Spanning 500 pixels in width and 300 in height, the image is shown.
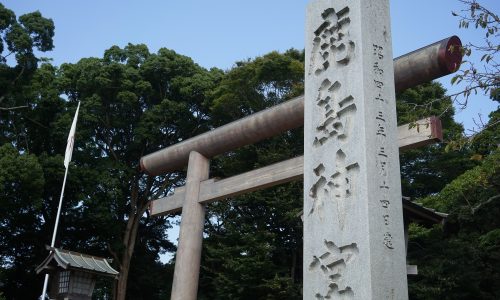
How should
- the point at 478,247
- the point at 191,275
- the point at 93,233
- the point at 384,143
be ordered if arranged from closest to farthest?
the point at 384,143 → the point at 191,275 → the point at 478,247 → the point at 93,233

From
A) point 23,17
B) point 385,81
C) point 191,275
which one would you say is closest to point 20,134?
point 23,17

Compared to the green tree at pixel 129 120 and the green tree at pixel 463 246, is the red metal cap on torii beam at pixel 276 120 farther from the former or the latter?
the green tree at pixel 129 120

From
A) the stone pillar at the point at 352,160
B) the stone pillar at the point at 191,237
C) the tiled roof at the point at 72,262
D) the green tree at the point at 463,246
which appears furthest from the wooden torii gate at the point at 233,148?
the green tree at the point at 463,246

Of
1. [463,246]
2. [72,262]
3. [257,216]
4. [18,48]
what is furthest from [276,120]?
[18,48]

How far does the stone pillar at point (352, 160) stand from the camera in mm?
3246

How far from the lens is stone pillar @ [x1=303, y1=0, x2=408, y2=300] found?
3246 mm

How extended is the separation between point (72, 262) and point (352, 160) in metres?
7.16

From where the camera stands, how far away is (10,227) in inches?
722

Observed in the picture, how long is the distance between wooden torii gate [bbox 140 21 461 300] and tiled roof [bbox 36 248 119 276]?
164cm

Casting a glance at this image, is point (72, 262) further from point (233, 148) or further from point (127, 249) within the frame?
point (127, 249)

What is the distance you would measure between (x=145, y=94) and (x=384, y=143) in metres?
17.7

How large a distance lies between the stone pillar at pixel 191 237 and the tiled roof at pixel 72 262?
89.3 inches

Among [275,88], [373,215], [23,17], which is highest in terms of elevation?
[23,17]

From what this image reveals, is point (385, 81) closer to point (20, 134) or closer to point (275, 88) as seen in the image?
point (275, 88)
